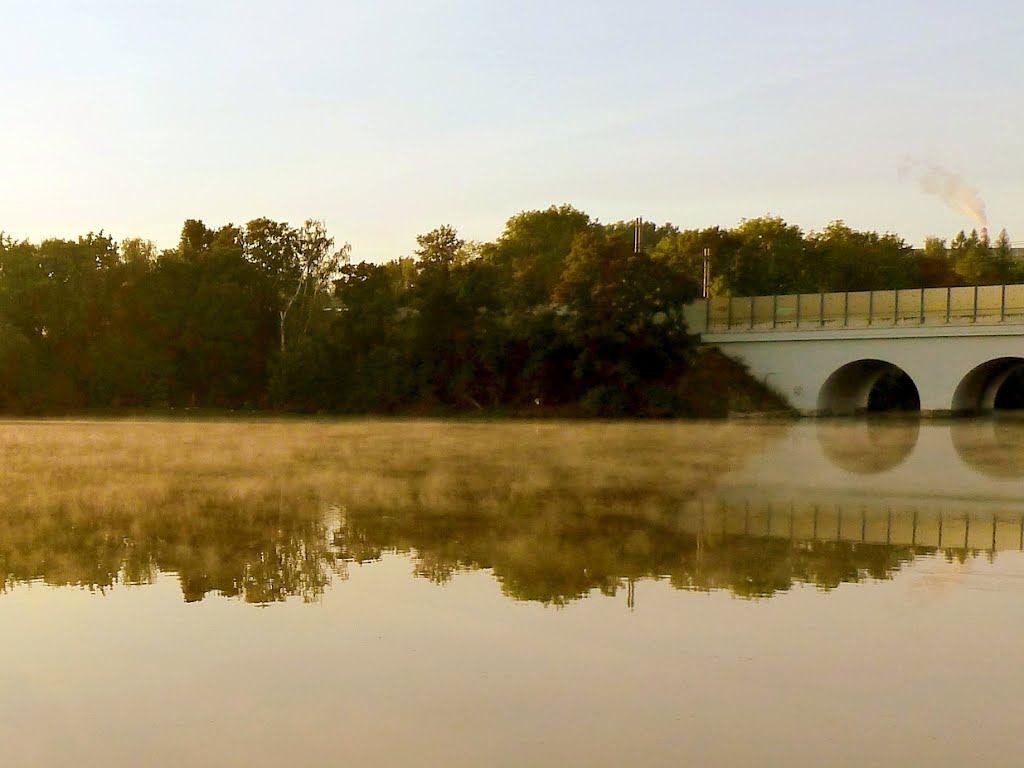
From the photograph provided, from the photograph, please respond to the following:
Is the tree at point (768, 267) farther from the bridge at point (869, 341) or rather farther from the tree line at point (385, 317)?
the bridge at point (869, 341)

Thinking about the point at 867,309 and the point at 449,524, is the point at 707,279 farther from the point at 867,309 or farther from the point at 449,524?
the point at 449,524

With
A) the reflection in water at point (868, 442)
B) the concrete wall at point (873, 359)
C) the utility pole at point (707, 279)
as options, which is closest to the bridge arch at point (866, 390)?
the concrete wall at point (873, 359)

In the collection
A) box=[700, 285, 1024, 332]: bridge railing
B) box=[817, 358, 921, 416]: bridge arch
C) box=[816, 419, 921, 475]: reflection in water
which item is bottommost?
box=[816, 419, 921, 475]: reflection in water

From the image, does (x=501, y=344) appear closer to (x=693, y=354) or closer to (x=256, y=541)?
(x=693, y=354)

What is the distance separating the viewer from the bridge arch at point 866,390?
58.6 m

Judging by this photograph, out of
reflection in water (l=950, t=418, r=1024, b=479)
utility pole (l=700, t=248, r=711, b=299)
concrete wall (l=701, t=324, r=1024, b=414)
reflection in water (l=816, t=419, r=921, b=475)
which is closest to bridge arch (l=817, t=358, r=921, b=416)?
concrete wall (l=701, t=324, r=1024, b=414)

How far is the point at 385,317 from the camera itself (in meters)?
65.3

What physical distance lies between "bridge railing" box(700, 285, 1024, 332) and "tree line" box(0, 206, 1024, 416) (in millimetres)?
4166

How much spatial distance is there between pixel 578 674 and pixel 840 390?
5350 centimetres

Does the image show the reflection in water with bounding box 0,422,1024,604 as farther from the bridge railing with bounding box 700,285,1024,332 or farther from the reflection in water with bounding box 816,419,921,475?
the bridge railing with bounding box 700,285,1024,332

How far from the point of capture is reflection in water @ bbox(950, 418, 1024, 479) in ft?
90.3

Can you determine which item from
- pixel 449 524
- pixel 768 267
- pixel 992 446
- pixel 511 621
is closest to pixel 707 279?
pixel 768 267

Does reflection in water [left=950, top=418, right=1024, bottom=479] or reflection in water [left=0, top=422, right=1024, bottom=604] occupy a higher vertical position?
reflection in water [left=950, top=418, right=1024, bottom=479]

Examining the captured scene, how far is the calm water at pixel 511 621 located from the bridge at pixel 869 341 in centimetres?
3064
